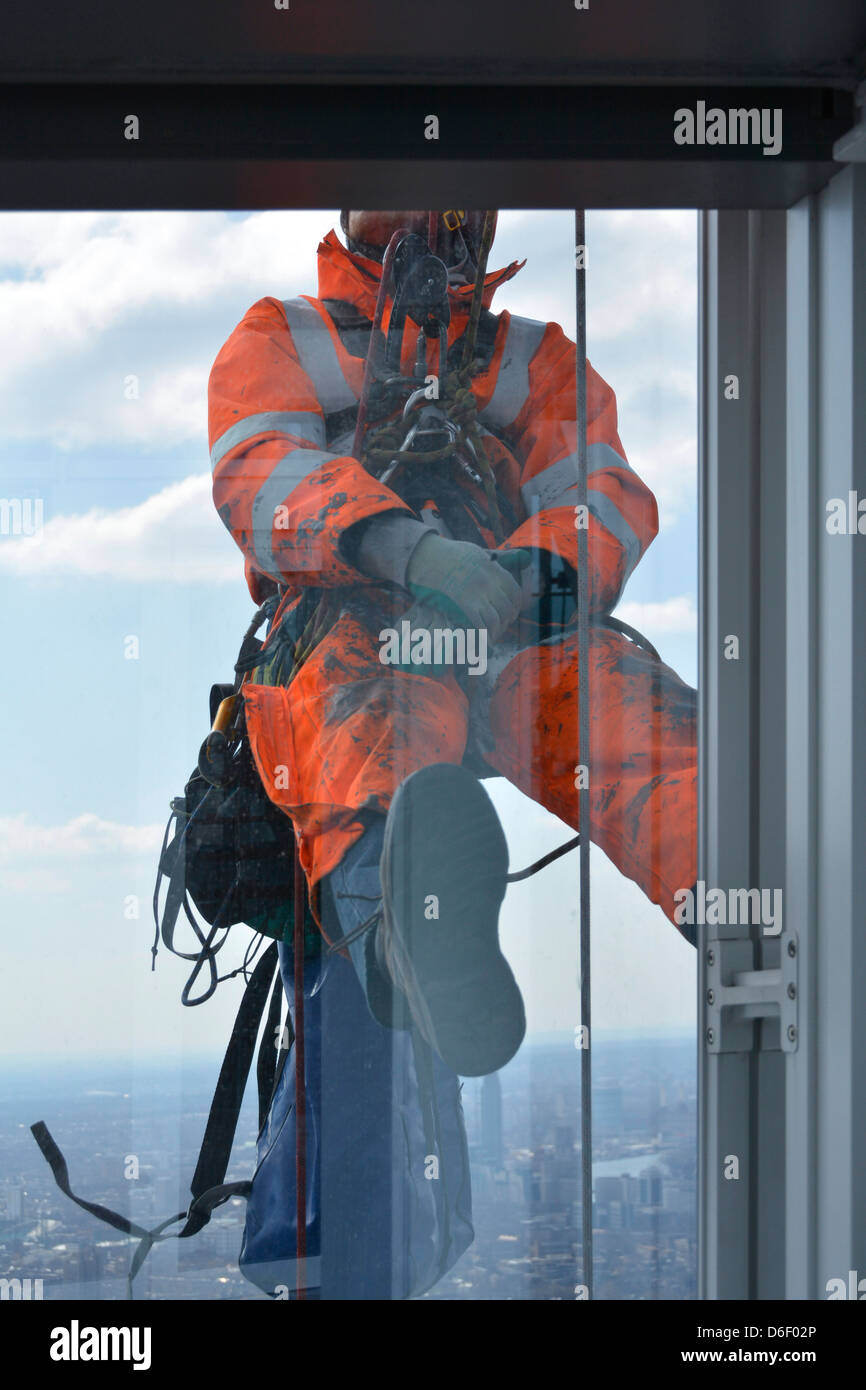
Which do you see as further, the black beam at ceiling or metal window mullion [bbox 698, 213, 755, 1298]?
metal window mullion [bbox 698, 213, 755, 1298]

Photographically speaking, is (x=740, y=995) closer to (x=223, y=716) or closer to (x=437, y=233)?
(x=223, y=716)

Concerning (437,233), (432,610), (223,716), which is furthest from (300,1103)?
(437,233)

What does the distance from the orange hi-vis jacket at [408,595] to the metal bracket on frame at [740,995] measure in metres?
0.09

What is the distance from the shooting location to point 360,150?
1.39 meters

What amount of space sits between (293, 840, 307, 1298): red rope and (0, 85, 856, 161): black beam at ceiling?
773 millimetres

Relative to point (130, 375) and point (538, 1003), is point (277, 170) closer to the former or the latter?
point (130, 375)

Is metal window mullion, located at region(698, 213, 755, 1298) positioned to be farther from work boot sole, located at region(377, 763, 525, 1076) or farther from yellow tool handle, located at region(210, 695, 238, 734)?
yellow tool handle, located at region(210, 695, 238, 734)

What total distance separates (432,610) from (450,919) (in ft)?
1.14

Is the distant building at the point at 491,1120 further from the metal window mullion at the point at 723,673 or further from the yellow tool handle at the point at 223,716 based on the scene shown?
the yellow tool handle at the point at 223,716

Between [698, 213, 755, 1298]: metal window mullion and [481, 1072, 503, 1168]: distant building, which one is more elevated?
[698, 213, 755, 1298]: metal window mullion

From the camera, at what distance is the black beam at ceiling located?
1.38m

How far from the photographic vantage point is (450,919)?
4.81 ft

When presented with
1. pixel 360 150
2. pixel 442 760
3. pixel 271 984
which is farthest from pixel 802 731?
pixel 360 150

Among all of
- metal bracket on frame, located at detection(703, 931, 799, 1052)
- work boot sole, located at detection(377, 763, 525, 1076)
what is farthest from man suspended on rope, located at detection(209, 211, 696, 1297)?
metal bracket on frame, located at detection(703, 931, 799, 1052)
